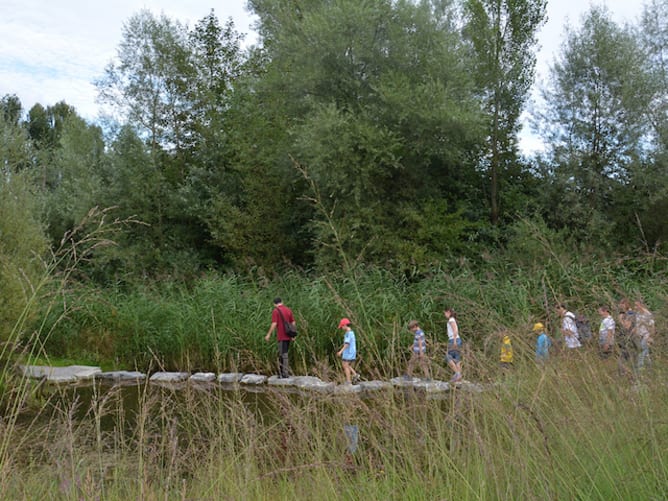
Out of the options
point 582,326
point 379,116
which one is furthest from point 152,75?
point 582,326

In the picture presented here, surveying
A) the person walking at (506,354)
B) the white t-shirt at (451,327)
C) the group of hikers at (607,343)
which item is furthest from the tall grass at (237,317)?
the person walking at (506,354)

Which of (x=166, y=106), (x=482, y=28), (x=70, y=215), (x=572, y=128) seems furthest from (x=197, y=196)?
(x=572, y=128)

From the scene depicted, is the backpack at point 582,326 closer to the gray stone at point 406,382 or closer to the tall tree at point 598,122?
the gray stone at point 406,382

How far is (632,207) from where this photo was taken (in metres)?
19.5

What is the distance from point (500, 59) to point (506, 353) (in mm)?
20204

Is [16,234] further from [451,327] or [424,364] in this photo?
[424,364]

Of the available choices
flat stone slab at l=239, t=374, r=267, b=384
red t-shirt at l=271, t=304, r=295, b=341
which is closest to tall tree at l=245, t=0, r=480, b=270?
red t-shirt at l=271, t=304, r=295, b=341

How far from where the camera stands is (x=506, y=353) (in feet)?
12.6

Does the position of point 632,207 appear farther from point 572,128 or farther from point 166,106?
point 166,106

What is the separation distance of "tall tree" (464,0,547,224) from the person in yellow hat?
719 inches

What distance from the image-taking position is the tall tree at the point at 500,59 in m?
21.4

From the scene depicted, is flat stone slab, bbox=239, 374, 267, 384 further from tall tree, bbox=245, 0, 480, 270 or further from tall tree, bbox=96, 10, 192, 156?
tall tree, bbox=96, 10, 192, 156

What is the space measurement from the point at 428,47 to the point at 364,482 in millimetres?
18163

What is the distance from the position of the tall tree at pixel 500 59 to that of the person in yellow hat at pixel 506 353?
18.3 metres
